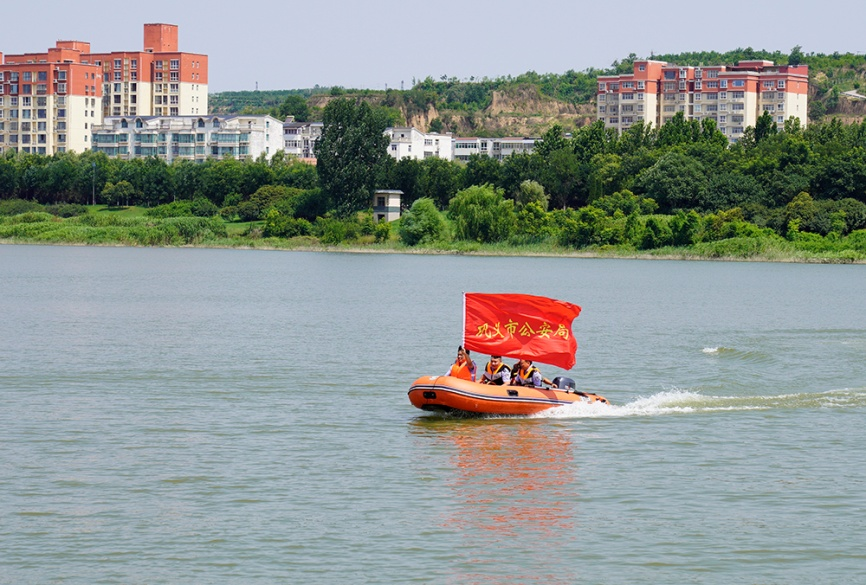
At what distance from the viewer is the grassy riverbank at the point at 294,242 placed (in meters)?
113

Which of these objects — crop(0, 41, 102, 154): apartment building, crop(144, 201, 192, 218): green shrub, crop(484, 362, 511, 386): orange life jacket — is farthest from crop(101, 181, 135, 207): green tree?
crop(484, 362, 511, 386): orange life jacket

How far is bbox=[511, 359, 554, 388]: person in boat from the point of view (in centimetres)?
3016

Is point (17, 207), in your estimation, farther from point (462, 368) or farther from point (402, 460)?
point (402, 460)

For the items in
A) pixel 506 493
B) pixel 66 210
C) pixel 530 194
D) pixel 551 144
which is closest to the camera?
pixel 506 493

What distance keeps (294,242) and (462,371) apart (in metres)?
103

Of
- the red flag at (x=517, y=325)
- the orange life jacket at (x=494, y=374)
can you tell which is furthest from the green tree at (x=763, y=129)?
the orange life jacket at (x=494, y=374)

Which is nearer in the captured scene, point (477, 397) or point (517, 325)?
point (477, 397)

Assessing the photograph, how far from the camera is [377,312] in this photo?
61.6 metres

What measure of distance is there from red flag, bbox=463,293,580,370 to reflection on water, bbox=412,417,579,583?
1867 millimetres

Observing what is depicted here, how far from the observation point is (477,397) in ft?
95.6

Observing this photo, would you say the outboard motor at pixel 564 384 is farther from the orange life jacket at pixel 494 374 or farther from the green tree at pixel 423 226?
the green tree at pixel 423 226

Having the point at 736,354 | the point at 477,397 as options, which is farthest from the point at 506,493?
the point at 736,354

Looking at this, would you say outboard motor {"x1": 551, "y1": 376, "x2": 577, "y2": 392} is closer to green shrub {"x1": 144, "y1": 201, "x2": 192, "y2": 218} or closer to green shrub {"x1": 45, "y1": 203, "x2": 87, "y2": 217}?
green shrub {"x1": 144, "y1": 201, "x2": 192, "y2": 218}

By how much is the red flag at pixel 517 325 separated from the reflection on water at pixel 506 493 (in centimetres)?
187
